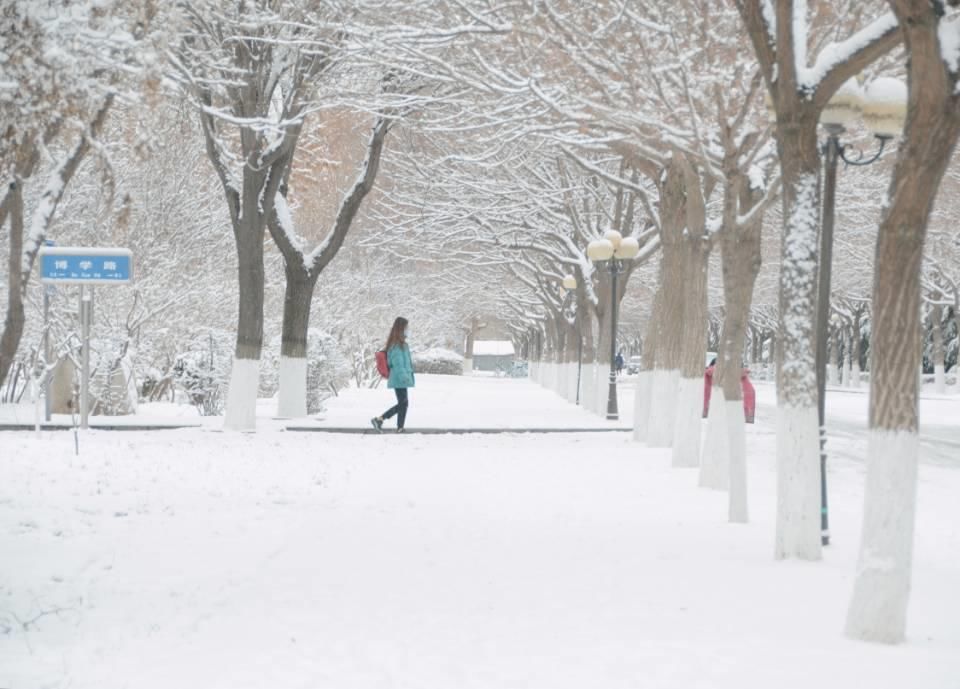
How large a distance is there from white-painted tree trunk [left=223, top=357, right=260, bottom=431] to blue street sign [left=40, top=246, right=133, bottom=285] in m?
2.53

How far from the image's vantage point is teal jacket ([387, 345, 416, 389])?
1980 centimetres

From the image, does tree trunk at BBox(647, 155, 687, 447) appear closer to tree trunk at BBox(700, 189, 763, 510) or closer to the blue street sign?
tree trunk at BBox(700, 189, 763, 510)

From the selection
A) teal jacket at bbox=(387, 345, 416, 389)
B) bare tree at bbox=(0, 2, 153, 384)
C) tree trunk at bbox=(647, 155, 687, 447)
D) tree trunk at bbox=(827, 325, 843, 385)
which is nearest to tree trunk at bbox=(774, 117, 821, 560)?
bare tree at bbox=(0, 2, 153, 384)

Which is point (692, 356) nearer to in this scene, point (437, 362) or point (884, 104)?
point (884, 104)

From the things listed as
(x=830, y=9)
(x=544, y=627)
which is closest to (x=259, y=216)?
(x=830, y=9)

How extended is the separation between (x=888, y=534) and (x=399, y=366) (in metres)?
14.4

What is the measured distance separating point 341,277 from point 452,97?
1072 inches

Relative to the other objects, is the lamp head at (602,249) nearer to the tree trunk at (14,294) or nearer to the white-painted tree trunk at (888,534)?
the tree trunk at (14,294)

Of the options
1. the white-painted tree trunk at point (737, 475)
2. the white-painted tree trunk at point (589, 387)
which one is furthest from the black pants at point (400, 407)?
the white-painted tree trunk at point (737, 475)

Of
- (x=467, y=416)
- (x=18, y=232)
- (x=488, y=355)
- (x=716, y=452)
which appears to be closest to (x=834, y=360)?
(x=467, y=416)

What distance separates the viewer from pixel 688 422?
14.8 metres

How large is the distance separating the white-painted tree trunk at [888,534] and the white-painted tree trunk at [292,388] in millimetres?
17865

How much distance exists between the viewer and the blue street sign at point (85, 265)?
711 inches

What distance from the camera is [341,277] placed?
137 ft
